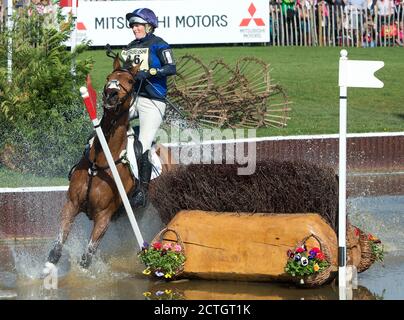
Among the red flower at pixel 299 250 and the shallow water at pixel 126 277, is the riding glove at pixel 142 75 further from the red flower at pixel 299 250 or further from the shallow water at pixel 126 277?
the red flower at pixel 299 250

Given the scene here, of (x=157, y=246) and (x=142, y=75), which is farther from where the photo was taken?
(x=142, y=75)

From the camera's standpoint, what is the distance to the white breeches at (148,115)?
11.6 meters

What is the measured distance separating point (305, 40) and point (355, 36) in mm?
1416

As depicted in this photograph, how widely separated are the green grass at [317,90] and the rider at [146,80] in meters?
3.46

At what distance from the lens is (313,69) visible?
25.5 metres

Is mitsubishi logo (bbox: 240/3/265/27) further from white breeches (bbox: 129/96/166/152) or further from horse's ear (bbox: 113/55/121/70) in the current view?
horse's ear (bbox: 113/55/121/70)

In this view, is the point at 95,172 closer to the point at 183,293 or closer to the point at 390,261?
the point at 183,293

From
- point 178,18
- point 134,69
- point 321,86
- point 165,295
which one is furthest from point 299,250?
point 178,18

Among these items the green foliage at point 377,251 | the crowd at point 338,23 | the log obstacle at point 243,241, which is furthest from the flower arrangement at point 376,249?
the crowd at point 338,23

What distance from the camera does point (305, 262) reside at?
382 inches

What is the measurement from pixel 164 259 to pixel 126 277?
0.70 metres

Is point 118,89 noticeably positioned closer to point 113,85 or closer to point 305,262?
point 113,85

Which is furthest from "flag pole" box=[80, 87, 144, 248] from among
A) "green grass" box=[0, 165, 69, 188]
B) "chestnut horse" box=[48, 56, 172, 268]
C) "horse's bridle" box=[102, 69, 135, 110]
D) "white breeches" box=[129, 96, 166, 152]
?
"green grass" box=[0, 165, 69, 188]

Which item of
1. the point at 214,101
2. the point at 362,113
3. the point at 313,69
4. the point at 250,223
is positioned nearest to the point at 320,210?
the point at 250,223
